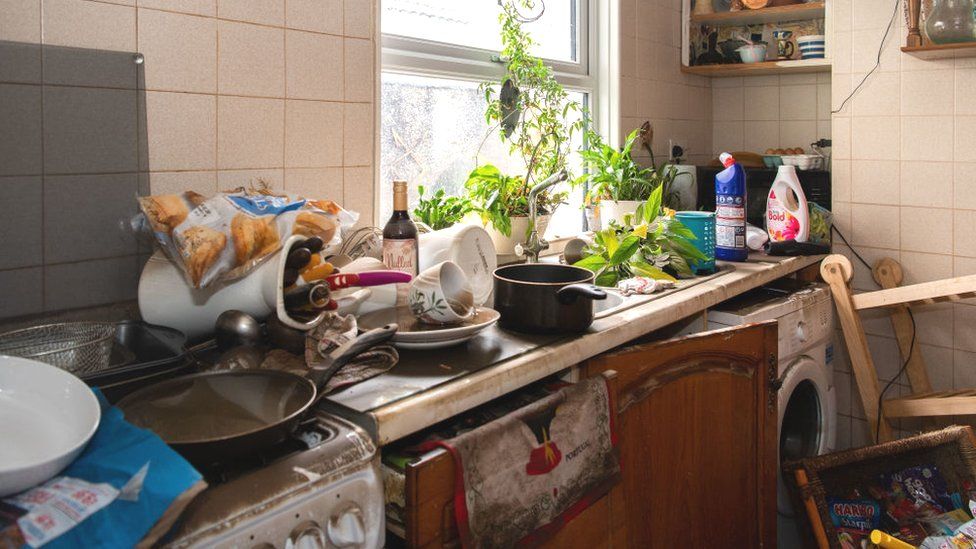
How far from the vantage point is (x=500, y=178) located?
217 cm

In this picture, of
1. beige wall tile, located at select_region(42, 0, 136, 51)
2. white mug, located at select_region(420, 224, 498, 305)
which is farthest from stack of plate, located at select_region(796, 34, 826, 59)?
beige wall tile, located at select_region(42, 0, 136, 51)

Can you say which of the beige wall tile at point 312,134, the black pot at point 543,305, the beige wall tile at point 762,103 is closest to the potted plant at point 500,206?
the beige wall tile at point 312,134

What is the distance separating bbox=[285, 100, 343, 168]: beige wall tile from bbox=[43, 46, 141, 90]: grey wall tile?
1.10 ft

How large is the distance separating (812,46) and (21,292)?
2592 millimetres

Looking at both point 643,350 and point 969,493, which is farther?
point 969,493

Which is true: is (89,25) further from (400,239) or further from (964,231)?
(964,231)

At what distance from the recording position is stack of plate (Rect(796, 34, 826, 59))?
2.64 meters

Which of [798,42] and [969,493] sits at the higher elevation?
[798,42]

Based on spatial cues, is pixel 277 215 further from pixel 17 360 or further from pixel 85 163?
A: pixel 17 360

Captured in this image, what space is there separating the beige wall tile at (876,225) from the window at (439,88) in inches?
46.2

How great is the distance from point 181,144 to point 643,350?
3.24 feet

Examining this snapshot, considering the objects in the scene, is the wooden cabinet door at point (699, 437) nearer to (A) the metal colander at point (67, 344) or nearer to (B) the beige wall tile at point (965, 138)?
(A) the metal colander at point (67, 344)

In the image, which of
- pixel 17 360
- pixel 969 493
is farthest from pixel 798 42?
pixel 17 360

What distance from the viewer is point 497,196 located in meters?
2.13
